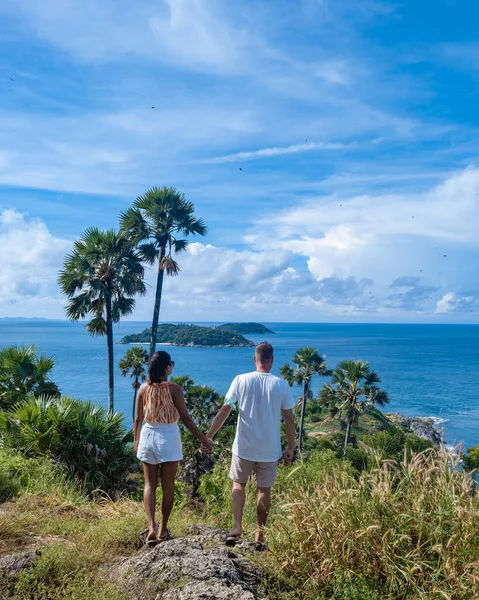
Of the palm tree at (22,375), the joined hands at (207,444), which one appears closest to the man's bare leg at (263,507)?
the joined hands at (207,444)

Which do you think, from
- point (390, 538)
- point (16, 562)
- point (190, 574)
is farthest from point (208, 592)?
point (16, 562)

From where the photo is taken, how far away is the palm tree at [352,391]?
3300 cm

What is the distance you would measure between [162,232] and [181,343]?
16640cm

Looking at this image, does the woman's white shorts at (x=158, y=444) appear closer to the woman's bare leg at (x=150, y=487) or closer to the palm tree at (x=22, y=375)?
the woman's bare leg at (x=150, y=487)

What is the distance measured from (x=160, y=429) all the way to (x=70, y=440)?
355 centimetres

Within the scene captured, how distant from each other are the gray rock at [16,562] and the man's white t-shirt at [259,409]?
6.29ft

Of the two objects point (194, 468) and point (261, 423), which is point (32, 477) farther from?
point (194, 468)

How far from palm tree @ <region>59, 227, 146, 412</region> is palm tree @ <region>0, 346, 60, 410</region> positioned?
14.5m

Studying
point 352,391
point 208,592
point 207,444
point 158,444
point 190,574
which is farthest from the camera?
point 352,391

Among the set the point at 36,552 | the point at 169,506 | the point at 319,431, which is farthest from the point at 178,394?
the point at 319,431

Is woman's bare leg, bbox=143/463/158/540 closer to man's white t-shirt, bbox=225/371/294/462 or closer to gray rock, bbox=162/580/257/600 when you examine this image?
man's white t-shirt, bbox=225/371/294/462

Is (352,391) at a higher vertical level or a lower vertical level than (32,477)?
lower

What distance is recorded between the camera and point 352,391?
32.9 meters

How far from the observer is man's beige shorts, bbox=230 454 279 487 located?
477 cm
